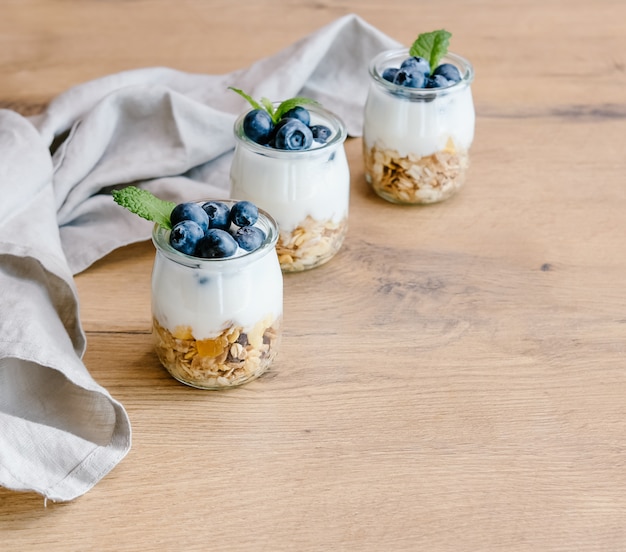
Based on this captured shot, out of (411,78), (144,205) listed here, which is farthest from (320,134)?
(144,205)

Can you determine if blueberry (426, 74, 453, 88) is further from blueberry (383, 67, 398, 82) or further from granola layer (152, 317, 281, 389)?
granola layer (152, 317, 281, 389)

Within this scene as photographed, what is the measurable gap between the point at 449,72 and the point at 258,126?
10.9 inches

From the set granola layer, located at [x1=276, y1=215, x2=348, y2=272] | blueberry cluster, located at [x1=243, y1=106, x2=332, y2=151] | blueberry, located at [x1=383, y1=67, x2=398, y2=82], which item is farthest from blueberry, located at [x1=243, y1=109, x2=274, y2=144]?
blueberry, located at [x1=383, y1=67, x2=398, y2=82]

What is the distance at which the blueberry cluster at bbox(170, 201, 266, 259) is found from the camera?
86 cm

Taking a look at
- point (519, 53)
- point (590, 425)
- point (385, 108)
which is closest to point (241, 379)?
point (590, 425)

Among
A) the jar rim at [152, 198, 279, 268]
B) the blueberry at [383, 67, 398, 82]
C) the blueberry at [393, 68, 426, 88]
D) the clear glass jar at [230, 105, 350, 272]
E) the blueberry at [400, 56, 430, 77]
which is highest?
the blueberry at [400, 56, 430, 77]

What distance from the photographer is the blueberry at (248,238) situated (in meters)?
0.88

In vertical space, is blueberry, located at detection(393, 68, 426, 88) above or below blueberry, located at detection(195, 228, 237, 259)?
above

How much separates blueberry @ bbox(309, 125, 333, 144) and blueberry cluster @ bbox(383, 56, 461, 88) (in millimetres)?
145

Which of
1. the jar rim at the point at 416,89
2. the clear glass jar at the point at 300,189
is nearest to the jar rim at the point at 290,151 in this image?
the clear glass jar at the point at 300,189

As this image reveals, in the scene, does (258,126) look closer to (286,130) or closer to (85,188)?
(286,130)

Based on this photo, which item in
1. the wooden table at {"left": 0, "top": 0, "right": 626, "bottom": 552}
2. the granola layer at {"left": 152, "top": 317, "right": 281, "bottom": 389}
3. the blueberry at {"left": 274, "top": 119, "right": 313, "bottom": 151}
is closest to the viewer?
the wooden table at {"left": 0, "top": 0, "right": 626, "bottom": 552}

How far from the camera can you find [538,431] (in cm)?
89

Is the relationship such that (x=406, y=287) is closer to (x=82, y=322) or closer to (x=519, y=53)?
(x=82, y=322)
